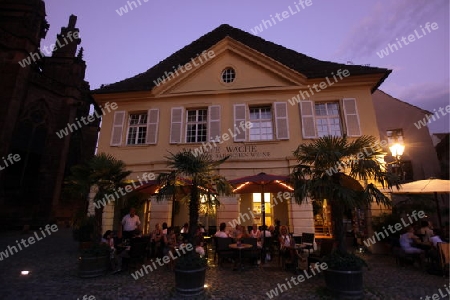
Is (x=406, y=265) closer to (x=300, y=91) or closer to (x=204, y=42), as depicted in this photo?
(x=300, y=91)

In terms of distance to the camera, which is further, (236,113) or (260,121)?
(260,121)

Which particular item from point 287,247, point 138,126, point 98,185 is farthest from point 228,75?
point 287,247

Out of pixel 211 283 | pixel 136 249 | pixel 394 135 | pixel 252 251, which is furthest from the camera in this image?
pixel 394 135

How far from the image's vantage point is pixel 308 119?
11570 mm

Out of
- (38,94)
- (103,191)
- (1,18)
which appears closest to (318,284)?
(103,191)

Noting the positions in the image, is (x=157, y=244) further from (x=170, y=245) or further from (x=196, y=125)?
(x=196, y=125)

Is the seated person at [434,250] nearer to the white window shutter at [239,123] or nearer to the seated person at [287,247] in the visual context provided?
the seated person at [287,247]

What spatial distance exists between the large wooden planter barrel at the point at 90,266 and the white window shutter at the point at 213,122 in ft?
22.5

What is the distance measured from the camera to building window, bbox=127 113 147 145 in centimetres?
1295

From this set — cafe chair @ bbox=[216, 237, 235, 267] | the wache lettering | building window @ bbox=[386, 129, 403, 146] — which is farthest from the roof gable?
building window @ bbox=[386, 129, 403, 146]

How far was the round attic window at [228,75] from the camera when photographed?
1286cm

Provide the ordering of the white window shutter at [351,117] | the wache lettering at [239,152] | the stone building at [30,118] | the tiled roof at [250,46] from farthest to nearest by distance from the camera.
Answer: the stone building at [30,118]
the tiled roof at [250,46]
the wache lettering at [239,152]
the white window shutter at [351,117]

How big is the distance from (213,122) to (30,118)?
51.1 ft

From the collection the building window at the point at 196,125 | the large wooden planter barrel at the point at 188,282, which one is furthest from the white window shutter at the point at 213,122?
the large wooden planter barrel at the point at 188,282
